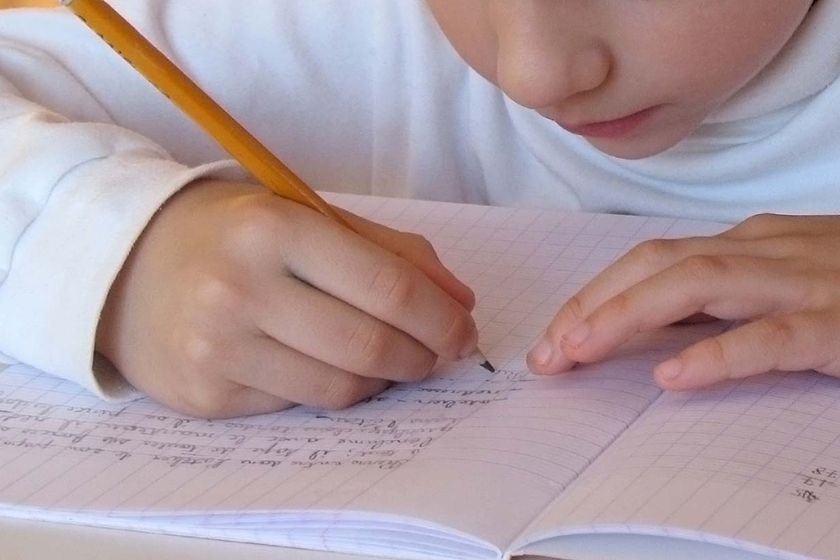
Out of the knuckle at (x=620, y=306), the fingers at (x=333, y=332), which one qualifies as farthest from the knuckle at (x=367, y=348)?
the knuckle at (x=620, y=306)

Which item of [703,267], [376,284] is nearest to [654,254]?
[703,267]

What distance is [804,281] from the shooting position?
0.56 m

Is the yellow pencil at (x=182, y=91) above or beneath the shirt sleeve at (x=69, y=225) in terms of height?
above

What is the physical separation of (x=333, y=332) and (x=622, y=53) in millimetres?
198

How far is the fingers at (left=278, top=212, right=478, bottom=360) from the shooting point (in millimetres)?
551

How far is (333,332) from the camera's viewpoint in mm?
552

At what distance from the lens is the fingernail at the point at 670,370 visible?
0.51 m

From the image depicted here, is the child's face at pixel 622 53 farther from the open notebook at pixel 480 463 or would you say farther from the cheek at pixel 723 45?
the open notebook at pixel 480 463

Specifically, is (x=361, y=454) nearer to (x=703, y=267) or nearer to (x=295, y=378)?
(x=295, y=378)

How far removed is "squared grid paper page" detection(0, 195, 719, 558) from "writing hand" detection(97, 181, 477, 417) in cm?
1

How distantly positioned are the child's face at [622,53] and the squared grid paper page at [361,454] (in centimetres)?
10

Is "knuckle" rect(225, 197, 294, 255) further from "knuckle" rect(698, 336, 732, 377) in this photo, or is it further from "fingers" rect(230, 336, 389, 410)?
"knuckle" rect(698, 336, 732, 377)

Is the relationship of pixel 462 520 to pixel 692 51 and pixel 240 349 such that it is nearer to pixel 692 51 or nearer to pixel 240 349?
pixel 240 349

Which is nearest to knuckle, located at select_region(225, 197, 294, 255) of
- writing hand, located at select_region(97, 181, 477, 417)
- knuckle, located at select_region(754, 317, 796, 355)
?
writing hand, located at select_region(97, 181, 477, 417)
